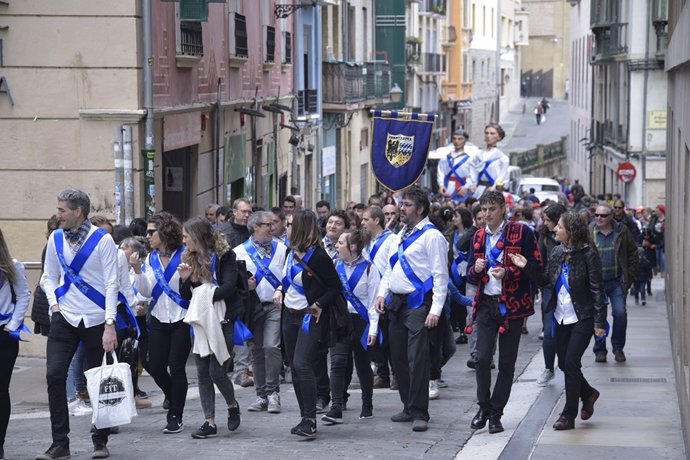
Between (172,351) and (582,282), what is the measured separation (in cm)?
315

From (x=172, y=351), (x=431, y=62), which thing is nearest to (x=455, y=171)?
(x=172, y=351)

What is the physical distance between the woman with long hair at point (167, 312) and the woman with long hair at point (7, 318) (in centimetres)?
118

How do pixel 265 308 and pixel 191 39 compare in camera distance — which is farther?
pixel 191 39

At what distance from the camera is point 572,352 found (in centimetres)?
1007

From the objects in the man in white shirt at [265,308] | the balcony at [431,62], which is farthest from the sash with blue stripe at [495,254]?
the balcony at [431,62]

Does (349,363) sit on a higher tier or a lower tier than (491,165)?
lower

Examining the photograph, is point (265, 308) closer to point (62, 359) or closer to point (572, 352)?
point (62, 359)

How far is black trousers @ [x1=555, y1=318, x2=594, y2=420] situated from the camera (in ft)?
33.0

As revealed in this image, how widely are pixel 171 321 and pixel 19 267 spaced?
1.26 meters

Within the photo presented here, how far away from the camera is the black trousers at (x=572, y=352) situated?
396 inches

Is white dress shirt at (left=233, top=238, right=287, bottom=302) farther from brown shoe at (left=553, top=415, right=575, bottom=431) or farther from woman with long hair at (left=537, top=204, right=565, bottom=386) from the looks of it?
brown shoe at (left=553, top=415, right=575, bottom=431)

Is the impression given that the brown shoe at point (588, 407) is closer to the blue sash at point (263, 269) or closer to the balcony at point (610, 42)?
the blue sash at point (263, 269)

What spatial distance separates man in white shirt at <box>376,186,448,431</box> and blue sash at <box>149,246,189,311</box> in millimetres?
1540

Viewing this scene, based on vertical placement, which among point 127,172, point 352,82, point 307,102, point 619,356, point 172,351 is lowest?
point 619,356
